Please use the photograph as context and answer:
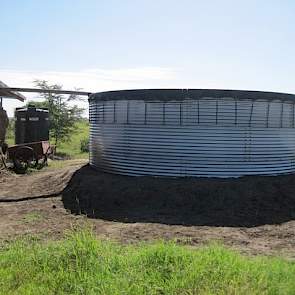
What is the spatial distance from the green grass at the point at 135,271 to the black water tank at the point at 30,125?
617 inches

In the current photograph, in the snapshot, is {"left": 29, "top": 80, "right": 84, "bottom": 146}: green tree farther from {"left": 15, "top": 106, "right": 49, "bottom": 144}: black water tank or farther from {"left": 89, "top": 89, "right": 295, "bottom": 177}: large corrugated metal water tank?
{"left": 89, "top": 89, "right": 295, "bottom": 177}: large corrugated metal water tank

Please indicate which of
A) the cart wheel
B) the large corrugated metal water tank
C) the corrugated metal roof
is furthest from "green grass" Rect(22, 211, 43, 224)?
the corrugated metal roof

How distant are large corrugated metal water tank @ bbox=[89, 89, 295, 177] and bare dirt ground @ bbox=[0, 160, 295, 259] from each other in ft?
1.80

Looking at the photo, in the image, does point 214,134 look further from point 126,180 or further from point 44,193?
point 44,193

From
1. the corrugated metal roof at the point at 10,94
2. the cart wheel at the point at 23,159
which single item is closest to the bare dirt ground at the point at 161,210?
the cart wheel at the point at 23,159

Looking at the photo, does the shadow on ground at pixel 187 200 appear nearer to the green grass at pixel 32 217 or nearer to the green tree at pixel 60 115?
the green grass at pixel 32 217

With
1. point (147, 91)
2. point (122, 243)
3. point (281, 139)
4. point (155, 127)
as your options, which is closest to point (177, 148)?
point (155, 127)

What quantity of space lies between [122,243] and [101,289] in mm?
2455

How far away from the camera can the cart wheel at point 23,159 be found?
16.2 meters

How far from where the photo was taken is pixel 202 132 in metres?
12.0

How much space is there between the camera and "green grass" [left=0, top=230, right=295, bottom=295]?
5367 millimetres

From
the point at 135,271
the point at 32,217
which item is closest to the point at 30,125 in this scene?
the point at 32,217

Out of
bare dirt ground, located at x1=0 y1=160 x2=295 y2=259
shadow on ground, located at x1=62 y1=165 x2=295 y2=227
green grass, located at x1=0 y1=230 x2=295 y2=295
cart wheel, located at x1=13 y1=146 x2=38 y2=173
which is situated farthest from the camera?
cart wheel, located at x1=13 y1=146 x2=38 y2=173

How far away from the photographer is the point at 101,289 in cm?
534
